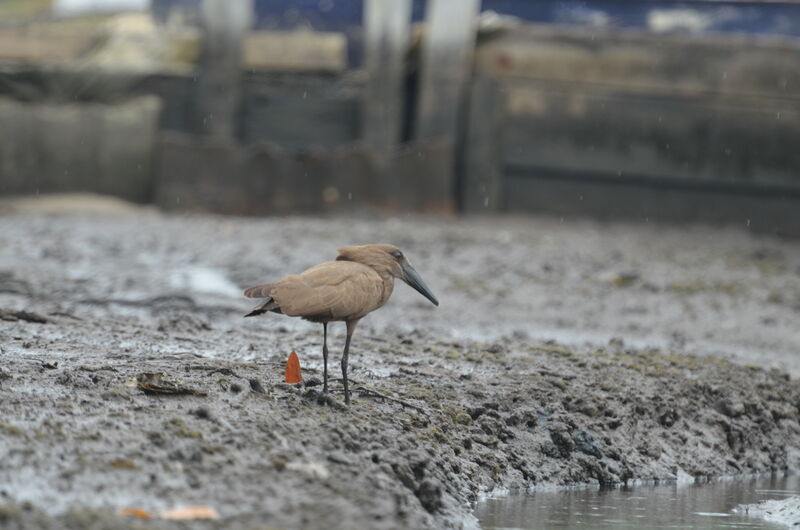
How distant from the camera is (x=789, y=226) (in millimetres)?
11523

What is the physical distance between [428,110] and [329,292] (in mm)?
7782

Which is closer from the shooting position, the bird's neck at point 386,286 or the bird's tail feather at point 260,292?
the bird's tail feather at point 260,292

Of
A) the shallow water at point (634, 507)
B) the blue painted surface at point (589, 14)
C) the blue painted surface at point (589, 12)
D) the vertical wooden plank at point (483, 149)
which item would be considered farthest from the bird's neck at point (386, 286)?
the blue painted surface at point (589, 12)

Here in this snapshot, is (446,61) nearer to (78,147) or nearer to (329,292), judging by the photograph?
(78,147)

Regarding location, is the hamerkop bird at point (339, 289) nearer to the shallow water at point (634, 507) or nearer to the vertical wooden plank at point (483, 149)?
the shallow water at point (634, 507)

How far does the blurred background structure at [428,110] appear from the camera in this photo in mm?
11633

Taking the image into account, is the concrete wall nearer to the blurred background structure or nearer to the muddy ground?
the blurred background structure

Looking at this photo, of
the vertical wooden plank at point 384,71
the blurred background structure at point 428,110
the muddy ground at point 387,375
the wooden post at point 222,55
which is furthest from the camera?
the wooden post at point 222,55

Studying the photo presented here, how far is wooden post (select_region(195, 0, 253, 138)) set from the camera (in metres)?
12.4

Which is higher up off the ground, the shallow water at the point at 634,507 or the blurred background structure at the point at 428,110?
the blurred background structure at the point at 428,110

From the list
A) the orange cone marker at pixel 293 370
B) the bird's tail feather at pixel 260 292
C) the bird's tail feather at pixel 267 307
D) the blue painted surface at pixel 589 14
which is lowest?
the orange cone marker at pixel 293 370

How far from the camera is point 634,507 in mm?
4816

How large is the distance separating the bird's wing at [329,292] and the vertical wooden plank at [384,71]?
24.4ft

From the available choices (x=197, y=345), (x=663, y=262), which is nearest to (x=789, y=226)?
(x=663, y=262)
